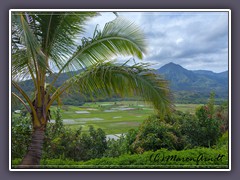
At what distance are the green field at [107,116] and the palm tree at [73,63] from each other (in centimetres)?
31

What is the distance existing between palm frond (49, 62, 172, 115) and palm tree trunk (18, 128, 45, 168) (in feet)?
2.33

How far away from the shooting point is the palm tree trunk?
4285 millimetres

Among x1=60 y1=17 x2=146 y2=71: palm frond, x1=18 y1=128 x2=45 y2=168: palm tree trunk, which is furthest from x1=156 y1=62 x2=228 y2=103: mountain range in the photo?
x1=18 y1=128 x2=45 y2=168: palm tree trunk

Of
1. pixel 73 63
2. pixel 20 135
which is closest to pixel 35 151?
pixel 20 135

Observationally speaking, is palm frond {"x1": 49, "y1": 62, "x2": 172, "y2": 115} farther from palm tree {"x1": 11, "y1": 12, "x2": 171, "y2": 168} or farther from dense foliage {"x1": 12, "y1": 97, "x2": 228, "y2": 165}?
dense foliage {"x1": 12, "y1": 97, "x2": 228, "y2": 165}

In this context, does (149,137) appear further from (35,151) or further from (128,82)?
(35,151)

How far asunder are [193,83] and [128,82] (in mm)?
1137

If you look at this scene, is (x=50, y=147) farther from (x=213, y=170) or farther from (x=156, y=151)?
(x=213, y=170)

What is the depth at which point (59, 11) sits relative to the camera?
4.28 m

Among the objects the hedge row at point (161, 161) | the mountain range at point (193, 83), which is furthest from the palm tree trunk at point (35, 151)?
the mountain range at point (193, 83)

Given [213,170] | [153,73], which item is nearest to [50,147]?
[153,73]

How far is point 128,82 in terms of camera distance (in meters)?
4.07

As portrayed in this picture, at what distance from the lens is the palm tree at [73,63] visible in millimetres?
4082

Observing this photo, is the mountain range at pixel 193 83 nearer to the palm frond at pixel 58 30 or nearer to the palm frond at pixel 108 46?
the palm frond at pixel 108 46
